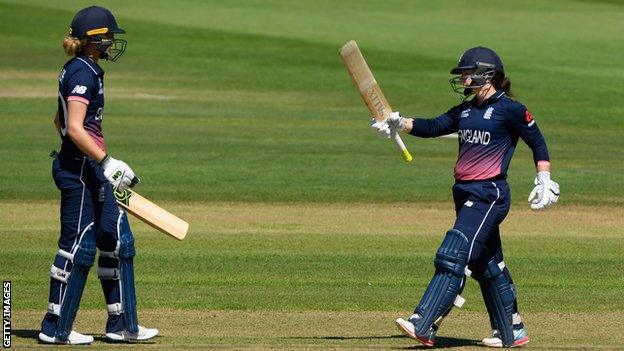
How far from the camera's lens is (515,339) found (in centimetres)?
955

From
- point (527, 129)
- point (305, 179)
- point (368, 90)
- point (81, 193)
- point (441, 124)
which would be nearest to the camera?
point (81, 193)

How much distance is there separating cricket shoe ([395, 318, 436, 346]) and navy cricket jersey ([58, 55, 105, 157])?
2260 mm

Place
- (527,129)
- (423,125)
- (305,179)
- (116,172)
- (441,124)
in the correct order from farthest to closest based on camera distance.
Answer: (305,179)
(423,125)
(441,124)
(527,129)
(116,172)

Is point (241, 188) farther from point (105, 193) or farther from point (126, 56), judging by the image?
point (126, 56)

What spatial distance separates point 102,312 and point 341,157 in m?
10.7

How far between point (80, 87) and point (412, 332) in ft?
8.78

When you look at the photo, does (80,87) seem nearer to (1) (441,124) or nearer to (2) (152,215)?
(2) (152,215)

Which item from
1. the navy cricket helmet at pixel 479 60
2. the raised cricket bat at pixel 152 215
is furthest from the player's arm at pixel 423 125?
the raised cricket bat at pixel 152 215

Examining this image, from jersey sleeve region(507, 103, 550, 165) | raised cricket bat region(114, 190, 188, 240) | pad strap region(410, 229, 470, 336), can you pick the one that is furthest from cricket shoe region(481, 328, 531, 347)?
raised cricket bat region(114, 190, 188, 240)

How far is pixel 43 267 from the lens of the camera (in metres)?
12.5

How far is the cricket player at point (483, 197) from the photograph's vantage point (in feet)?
30.3

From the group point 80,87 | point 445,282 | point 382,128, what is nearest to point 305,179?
point 382,128

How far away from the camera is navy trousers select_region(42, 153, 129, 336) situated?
9.16 meters

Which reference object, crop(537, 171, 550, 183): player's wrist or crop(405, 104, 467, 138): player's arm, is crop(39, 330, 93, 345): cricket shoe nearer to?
crop(405, 104, 467, 138): player's arm
